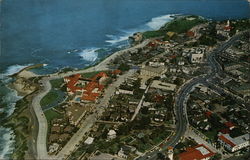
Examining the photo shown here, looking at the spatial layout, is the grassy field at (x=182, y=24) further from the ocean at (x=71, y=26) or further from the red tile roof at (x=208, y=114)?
the red tile roof at (x=208, y=114)

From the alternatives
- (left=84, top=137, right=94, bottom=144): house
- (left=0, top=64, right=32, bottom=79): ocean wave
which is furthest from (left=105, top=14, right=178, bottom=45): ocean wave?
(left=84, top=137, right=94, bottom=144): house

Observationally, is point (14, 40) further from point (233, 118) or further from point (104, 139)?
point (233, 118)

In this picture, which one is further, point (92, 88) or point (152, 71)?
point (152, 71)

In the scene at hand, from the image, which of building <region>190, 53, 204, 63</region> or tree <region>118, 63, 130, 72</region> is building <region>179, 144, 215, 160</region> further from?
building <region>190, 53, 204, 63</region>

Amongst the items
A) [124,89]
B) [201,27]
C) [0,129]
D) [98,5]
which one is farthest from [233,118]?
[98,5]

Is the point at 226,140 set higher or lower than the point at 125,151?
lower

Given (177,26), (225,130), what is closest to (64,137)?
(225,130)

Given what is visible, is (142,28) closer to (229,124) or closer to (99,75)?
(99,75)
